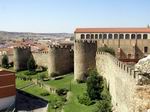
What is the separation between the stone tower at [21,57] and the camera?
186 ft

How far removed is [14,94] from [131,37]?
29.4 meters

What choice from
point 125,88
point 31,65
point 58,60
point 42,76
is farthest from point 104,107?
point 31,65

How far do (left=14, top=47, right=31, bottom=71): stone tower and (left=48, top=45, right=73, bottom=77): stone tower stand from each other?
10.7 m

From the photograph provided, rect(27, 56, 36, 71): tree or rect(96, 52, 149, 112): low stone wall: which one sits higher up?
rect(96, 52, 149, 112): low stone wall

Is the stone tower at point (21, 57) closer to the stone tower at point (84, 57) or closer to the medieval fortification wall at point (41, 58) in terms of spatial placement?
the medieval fortification wall at point (41, 58)

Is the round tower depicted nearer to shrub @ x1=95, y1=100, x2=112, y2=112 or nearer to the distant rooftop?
shrub @ x1=95, y1=100, x2=112, y2=112

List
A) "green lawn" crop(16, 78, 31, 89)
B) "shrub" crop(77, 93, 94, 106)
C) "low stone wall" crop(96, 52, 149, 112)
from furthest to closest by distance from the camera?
"green lawn" crop(16, 78, 31, 89), "shrub" crop(77, 93, 94, 106), "low stone wall" crop(96, 52, 149, 112)

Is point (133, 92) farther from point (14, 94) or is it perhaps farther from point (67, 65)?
point (67, 65)

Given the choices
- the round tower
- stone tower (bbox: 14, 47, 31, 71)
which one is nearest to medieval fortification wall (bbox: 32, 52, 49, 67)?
stone tower (bbox: 14, 47, 31, 71)

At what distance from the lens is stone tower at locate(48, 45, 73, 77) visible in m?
46.8

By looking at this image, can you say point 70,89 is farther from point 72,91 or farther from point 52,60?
point 52,60

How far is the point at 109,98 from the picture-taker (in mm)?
30469

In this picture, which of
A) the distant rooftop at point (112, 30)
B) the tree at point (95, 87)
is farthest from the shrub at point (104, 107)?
the distant rooftop at point (112, 30)

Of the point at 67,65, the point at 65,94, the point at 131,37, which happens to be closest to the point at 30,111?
the point at 65,94
